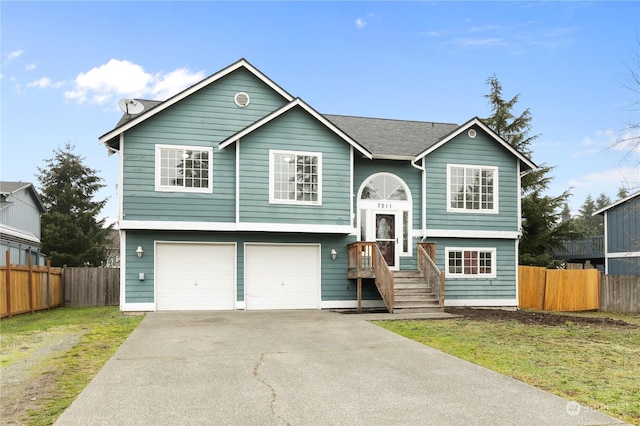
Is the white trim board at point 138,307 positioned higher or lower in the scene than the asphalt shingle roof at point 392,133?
lower

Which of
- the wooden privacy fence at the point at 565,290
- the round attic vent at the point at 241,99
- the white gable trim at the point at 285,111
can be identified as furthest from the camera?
the wooden privacy fence at the point at 565,290

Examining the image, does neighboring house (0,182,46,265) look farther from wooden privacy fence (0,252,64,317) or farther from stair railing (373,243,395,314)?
stair railing (373,243,395,314)

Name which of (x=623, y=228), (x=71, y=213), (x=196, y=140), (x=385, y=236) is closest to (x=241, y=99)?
(x=196, y=140)

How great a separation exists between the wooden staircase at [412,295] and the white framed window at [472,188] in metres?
2.89

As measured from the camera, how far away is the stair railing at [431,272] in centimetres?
1562

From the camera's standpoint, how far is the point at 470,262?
18.6 metres

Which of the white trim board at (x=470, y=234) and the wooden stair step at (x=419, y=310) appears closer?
the wooden stair step at (x=419, y=310)

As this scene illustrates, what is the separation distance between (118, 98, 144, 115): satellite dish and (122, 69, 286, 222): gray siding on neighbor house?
44.5 inches

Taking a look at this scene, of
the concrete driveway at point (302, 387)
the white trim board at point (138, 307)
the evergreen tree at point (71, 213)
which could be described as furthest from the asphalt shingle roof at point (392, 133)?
the evergreen tree at point (71, 213)

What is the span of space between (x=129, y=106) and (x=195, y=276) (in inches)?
216

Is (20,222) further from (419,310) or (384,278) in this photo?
(419,310)

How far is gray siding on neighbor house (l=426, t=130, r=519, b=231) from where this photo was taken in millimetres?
18203

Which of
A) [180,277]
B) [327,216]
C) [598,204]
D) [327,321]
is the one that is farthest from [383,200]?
[598,204]

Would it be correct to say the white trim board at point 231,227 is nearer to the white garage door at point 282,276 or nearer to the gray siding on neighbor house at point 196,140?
the gray siding on neighbor house at point 196,140
